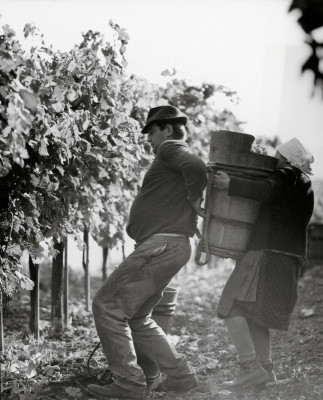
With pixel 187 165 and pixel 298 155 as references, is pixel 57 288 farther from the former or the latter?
pixel 298 155

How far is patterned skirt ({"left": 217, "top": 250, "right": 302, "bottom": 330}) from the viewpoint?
4.84m

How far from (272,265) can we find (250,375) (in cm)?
77

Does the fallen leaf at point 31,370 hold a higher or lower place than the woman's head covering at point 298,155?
lower

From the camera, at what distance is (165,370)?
4703 mm

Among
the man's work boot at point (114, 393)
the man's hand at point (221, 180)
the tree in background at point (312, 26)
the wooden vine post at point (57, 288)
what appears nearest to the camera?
the tree in background at point (312, 26)

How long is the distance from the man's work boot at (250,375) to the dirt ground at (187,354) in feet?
0.22

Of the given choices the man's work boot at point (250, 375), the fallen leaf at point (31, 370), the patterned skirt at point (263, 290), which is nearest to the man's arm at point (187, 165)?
the patterned skirt at point (263, 290)

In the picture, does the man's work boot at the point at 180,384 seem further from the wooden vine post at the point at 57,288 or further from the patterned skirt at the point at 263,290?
the wooden vine post at the point at 57,288

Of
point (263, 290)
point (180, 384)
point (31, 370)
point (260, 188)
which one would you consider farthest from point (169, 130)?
point (31, 370)

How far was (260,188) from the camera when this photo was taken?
183 inches

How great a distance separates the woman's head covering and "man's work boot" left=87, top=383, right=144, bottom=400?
190 centimetres

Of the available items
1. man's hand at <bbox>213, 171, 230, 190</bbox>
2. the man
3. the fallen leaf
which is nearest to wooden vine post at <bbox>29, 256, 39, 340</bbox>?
the fallen leaf

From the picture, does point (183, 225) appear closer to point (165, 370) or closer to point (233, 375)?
point (165, 370)

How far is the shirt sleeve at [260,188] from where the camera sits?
15.3 ft
